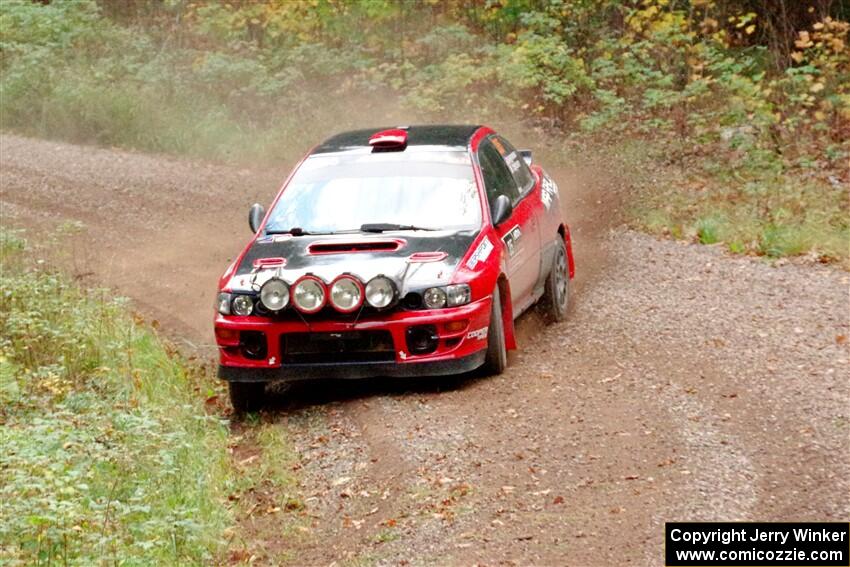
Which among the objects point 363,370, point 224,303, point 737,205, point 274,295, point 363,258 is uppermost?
point 363,258

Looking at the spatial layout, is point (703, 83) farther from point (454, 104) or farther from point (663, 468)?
point (663, 468)

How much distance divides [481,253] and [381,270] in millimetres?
816

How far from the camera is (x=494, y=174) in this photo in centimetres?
1017

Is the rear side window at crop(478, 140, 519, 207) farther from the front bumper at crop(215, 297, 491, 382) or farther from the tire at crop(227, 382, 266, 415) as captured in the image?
the tire at crop(227, 382, 266, 415)

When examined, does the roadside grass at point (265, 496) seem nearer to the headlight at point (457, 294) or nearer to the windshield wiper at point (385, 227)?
the headlight at point (457, 294)

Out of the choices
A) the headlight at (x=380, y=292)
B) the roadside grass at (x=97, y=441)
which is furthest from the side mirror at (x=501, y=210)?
the roadside grass at (x=97, y=441)

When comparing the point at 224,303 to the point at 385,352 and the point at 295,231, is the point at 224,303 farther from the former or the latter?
the point at 385,352

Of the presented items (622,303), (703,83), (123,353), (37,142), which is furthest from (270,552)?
(37,142)

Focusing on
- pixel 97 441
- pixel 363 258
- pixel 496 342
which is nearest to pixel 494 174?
pixel 496 342

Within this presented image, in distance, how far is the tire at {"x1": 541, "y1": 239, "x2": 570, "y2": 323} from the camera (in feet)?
35.5

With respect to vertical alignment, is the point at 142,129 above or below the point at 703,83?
below

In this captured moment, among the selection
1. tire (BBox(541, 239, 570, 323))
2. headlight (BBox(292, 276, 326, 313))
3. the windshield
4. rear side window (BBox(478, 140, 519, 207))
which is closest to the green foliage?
tire (BBox(541, 239, 570, 323))

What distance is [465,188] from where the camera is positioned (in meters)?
9.69

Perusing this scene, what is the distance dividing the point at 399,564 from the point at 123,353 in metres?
4.25
